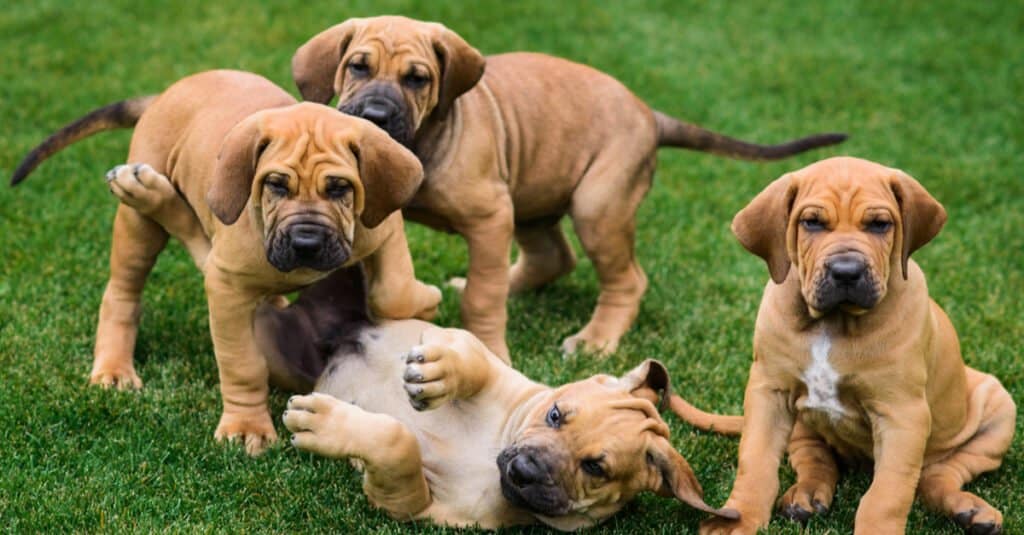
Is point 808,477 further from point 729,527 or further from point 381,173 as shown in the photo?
point 381,173

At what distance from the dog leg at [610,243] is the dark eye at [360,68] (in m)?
1.53

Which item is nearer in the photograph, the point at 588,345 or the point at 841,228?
the point at 841,228

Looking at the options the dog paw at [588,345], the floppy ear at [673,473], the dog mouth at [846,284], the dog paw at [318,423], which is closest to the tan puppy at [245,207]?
the dog paw at [318,423]

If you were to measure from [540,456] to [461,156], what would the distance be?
84.6 inches

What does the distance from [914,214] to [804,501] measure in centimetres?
129

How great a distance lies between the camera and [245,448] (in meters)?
5.80

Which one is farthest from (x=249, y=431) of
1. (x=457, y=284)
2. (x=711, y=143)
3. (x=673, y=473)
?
(x=711, y=143)

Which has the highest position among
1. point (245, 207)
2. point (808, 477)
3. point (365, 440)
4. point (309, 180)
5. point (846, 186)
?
point (846, 186)

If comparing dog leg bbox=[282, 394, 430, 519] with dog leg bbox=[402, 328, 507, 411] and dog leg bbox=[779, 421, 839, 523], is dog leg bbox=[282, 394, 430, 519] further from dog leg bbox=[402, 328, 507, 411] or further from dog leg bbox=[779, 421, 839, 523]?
dog leg bbox=[779, 421, 839, 523]

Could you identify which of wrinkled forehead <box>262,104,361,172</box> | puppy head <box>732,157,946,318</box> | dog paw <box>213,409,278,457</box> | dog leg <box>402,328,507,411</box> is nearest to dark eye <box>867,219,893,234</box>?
puppy head <box>732,157,946,318</box>

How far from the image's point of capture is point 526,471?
500 centimetres

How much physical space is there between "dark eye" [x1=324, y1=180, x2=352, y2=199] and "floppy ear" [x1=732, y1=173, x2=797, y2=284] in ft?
5.04

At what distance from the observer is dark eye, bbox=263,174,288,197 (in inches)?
208

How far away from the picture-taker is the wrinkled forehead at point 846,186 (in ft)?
16.4
